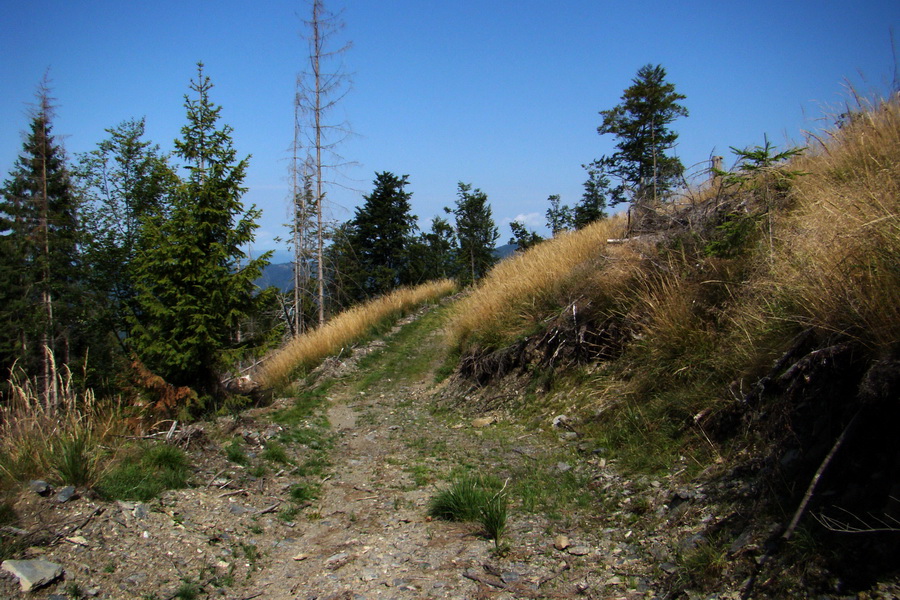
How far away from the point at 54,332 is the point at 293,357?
14.3 m

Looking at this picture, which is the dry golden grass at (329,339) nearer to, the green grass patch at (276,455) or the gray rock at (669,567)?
the green grass patch at (276,455)

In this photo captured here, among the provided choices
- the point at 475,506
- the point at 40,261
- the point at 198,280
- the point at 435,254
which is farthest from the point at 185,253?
the point at 435,254

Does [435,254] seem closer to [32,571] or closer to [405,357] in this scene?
[405,357]

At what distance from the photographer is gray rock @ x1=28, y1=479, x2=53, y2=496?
3807 millimetres

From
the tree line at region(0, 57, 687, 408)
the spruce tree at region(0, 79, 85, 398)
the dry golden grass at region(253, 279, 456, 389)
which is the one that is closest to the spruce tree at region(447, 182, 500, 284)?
the tree line at region(0, 57, 687, 408)

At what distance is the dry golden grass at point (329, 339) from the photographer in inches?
484

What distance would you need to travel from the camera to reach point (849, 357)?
2.87 meters

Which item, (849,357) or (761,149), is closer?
(849,357)

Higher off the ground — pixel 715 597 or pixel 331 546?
pixel 715 597

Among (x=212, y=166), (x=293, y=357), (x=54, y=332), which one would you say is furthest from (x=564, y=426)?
(x=54, y=332)

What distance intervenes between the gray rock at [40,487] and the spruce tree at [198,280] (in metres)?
4.92

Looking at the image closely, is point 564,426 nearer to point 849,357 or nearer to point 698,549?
point 698,549

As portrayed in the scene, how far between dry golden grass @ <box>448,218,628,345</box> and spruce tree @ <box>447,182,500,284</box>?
13837 millimetres

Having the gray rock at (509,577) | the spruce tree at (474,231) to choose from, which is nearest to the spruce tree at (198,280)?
the gray rock at (509,577)
